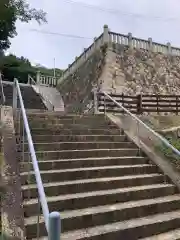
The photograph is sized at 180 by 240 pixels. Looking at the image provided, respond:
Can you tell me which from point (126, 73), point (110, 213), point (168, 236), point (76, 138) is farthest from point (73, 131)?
point (126, 73)

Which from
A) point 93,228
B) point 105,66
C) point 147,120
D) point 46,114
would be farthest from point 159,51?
point 93,228

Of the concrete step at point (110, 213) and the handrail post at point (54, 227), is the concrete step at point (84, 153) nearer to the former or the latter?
the concrete step at point (110, 213)

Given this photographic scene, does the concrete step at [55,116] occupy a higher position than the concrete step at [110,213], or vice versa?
the concrete step at [55,116]

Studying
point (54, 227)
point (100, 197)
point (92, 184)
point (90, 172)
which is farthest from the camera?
point (90, 172)

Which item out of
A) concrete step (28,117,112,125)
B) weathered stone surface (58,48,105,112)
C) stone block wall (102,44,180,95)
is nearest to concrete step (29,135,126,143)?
concrete step (28,117,112,125)

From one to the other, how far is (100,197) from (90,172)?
634 mm

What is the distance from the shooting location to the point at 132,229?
3.56m

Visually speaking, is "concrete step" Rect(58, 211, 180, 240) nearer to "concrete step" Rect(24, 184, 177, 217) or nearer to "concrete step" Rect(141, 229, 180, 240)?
"concrete step" Rect(141, 229, 180, 240)

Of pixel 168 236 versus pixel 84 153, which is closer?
pixel 168 236

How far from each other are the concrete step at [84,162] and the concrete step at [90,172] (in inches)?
5.7

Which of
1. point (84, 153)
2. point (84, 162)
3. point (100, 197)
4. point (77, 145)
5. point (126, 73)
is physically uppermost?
point (126, 73)

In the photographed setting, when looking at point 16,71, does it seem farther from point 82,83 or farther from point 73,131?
point 73,131

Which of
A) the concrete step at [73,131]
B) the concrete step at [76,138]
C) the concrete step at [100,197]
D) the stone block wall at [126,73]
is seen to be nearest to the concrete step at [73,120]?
the concrete step at [73,131]

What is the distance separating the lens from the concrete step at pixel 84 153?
4.90 meters
